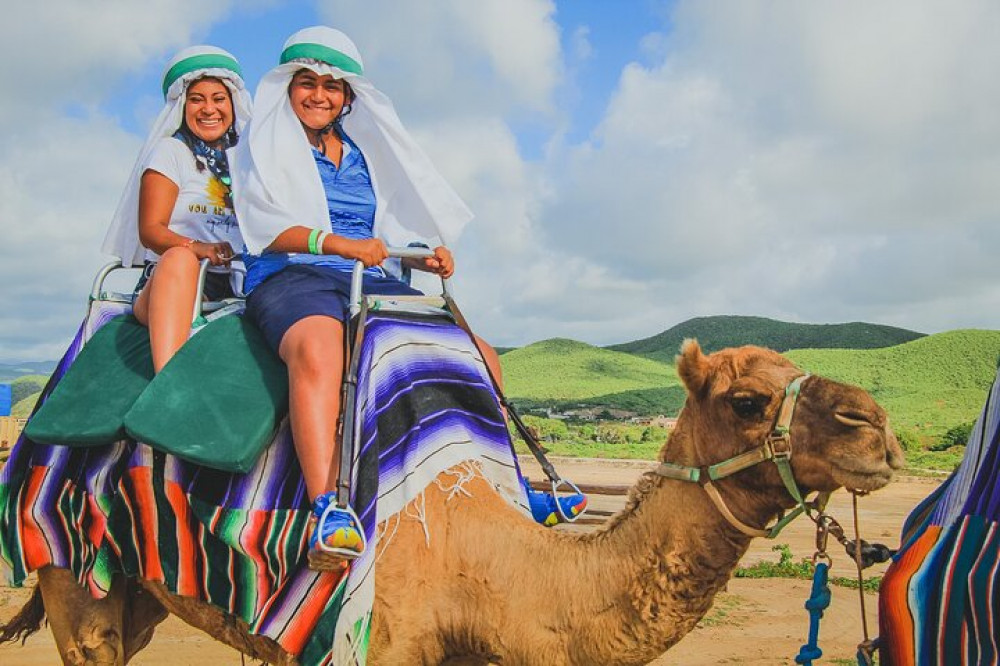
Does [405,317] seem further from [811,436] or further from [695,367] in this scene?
[811,436]

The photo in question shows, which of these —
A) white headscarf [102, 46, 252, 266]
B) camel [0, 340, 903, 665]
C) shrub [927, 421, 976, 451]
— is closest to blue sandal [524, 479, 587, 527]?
camel [0, 340, 903, 665]

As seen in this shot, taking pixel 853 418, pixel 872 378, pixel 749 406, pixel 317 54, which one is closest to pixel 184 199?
pixel 317 54

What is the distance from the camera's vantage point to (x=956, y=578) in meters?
2.36

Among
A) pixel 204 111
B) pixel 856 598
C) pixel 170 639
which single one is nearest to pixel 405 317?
pixel 204 111

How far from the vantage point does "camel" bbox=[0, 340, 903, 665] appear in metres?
2.71

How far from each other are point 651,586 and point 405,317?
140cm

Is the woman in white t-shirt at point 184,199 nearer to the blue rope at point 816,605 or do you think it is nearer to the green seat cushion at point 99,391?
the green seat cushion at point 99,391

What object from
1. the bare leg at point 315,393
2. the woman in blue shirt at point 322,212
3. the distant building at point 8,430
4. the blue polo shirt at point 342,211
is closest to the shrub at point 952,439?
the distant building at point 8,430

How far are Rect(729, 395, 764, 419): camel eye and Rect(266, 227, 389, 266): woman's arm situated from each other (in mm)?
1597

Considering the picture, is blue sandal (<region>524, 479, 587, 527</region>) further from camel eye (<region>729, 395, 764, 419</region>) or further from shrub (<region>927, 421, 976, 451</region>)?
shrub (<region>927, 421, 976, 451</region>)

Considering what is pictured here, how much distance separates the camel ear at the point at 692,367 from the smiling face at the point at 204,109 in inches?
122

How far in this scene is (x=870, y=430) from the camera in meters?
2.62

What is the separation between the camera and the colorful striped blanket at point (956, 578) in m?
2.29

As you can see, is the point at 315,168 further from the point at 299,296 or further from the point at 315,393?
the point at 315,393
